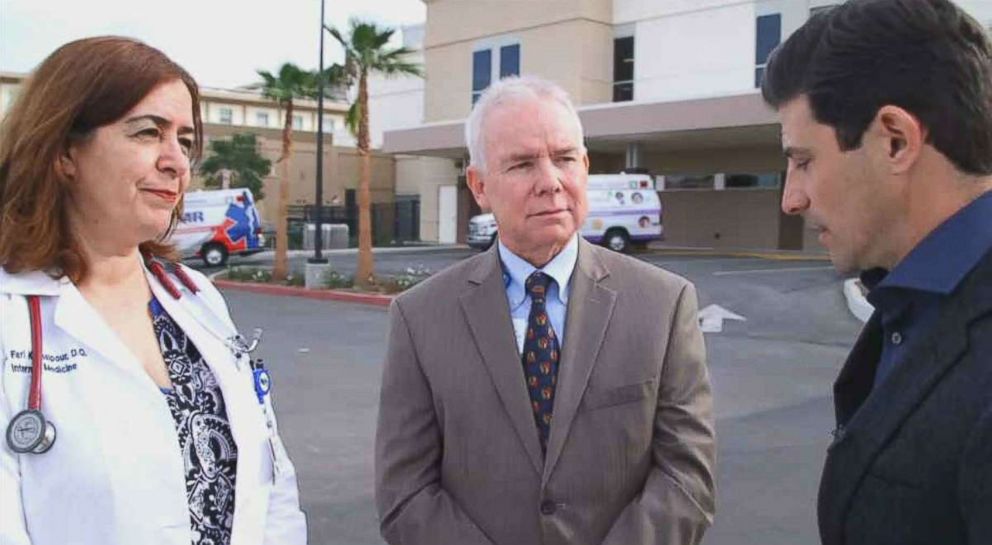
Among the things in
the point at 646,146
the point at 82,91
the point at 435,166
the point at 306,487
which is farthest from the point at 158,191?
the point at 435,166

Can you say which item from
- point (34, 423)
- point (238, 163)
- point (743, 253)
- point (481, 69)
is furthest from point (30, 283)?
point (238, 163)

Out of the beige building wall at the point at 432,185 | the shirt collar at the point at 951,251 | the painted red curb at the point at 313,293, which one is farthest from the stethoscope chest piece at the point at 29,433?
the beige building wall at the point at 432,185

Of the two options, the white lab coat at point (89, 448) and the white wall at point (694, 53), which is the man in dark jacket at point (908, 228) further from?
the white wall at point (694, 53)

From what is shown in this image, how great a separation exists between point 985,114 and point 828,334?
12.6 m

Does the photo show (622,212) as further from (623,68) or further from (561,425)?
(561,425)

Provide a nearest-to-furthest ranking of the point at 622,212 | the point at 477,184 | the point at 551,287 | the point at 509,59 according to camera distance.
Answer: the point at 551,287 → the point at 477,184 → the point at 622,212 → the point at 509,59

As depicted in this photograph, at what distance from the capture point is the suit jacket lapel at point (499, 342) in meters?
2.28

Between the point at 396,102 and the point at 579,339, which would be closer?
the point at 579,339

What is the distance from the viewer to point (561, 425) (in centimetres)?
225

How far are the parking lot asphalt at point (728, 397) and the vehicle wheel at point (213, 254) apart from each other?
909 centimetres

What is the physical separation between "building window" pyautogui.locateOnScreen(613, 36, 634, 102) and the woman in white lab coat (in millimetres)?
30097

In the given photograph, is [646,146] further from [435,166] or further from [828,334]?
[828,334]

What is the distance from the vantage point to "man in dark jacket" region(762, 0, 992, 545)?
4.17 ft

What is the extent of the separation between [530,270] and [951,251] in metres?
1.24
